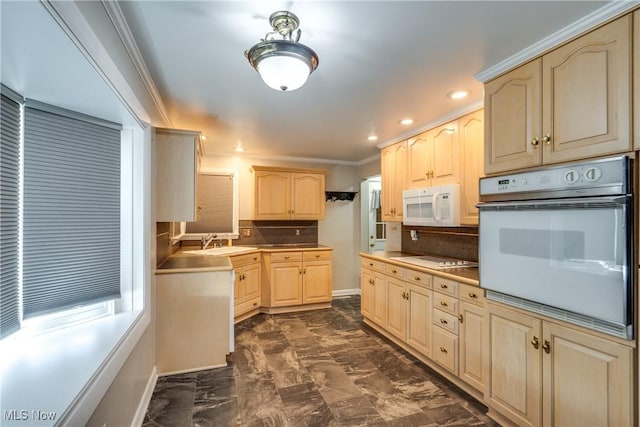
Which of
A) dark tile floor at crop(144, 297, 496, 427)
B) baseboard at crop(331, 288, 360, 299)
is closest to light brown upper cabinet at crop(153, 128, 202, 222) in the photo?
dark tile floor at crop(144, 297, 496, 427)

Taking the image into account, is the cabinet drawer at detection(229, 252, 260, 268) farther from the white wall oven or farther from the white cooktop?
the white wall oven

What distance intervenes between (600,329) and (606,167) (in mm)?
764

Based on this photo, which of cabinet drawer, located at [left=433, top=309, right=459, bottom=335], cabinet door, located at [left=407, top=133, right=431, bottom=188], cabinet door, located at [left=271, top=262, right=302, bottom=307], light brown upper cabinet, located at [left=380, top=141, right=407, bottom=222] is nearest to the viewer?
cabinet drawer, located at [left=433, top=309, right=459, bottom=335]

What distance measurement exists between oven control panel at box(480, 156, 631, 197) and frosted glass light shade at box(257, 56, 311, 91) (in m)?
1.38

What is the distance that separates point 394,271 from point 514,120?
1.86m

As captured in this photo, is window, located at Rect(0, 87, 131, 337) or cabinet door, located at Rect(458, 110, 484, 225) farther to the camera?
cabinet door, located at Rect(458, 110, 484, 225)

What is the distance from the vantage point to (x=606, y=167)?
4.71 feet

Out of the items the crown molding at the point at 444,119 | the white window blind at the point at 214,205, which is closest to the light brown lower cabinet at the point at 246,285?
the white window blind at the point at 214,205

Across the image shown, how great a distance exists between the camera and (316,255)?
15.0 feet

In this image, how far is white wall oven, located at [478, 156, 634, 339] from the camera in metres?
1.38

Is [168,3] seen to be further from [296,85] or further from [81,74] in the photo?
[296,85]

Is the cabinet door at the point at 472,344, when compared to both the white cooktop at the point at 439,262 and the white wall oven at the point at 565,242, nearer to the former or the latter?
the white wall oven at the point at 565,242

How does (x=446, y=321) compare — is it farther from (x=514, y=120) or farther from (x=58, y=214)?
(x=58, y=214)

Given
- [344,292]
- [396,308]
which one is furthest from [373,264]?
[344,292]
